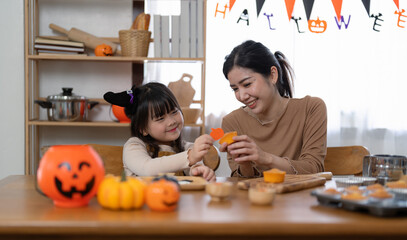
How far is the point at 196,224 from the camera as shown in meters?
0.81

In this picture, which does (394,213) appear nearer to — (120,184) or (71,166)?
(120,184)

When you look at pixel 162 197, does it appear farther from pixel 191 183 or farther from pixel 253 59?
pixel 253 59

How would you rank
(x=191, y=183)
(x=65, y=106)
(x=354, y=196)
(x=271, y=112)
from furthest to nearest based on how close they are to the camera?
(x=65, y=106) < (x=271, y=112) < (x=191, y=183) < (x=354, y=196)

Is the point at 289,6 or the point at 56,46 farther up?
the point at 289,6

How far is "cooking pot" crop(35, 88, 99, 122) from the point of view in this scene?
2.76 metres

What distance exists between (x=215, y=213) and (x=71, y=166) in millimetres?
314

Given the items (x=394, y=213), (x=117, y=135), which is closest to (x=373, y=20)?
(x=117, y=135)

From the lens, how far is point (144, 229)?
2.62ft

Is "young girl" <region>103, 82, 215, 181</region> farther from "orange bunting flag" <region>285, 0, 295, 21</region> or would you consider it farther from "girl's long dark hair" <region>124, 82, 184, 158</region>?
"orange bunting flag" <region>285, 0, 295, 21</region>

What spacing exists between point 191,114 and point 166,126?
3.81 ft

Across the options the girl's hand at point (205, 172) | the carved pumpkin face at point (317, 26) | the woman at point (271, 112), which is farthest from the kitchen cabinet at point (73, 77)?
the girl's hand at point (205, 172)

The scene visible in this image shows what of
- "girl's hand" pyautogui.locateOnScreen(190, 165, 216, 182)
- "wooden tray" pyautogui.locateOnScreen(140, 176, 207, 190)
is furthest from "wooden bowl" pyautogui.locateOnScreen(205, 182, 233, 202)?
"girl's hand" pyautogui.locateOnScreen(190, 165, 216, 182)

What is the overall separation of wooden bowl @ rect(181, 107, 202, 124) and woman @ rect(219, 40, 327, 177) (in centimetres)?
83

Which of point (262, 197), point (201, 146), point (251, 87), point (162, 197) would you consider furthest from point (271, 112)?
point (162, 197)
